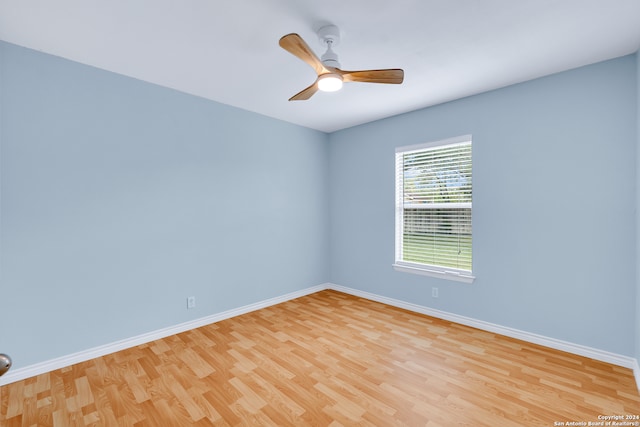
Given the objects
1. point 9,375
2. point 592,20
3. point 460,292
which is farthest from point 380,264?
point 9,375

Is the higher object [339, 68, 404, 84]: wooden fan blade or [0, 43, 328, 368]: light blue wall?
[339, 68, 404, 84]: wooden fan blade

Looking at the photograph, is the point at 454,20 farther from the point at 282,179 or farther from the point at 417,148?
the point at 282,179

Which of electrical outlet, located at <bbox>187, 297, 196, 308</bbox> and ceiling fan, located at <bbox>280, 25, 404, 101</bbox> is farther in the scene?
electrical outlet, located at <bbox>187, 297, 196, 308</bbox>

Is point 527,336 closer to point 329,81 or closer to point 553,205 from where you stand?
point 553,205

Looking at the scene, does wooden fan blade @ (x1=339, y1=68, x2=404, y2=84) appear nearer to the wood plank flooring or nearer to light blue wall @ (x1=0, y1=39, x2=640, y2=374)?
light blue wall @ (x1=0, y1=39, x2=640, y2=374)

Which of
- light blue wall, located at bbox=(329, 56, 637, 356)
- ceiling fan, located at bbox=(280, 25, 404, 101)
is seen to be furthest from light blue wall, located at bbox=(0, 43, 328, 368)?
light blue wall, located at bbox=(329, 56, 637, 356)

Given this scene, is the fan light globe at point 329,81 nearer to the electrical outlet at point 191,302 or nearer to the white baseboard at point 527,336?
the electrical outlet at point 191,302

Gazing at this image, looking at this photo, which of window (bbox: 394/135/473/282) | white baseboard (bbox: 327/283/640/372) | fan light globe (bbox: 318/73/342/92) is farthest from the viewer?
window (bbox: 394/135/473/282)

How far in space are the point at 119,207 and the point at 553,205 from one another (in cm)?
406

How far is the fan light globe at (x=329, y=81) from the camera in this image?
6.81 ft

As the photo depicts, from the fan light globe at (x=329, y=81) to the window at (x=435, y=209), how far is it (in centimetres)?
186

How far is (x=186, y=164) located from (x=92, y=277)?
138 cm

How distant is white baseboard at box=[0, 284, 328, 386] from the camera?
2.28m

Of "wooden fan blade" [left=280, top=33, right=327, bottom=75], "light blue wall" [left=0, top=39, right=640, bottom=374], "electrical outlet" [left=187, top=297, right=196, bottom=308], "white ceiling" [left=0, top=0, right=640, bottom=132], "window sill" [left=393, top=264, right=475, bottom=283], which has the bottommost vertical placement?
"electrical outlet" [left=187, top=297, right=196, bottom=308]
